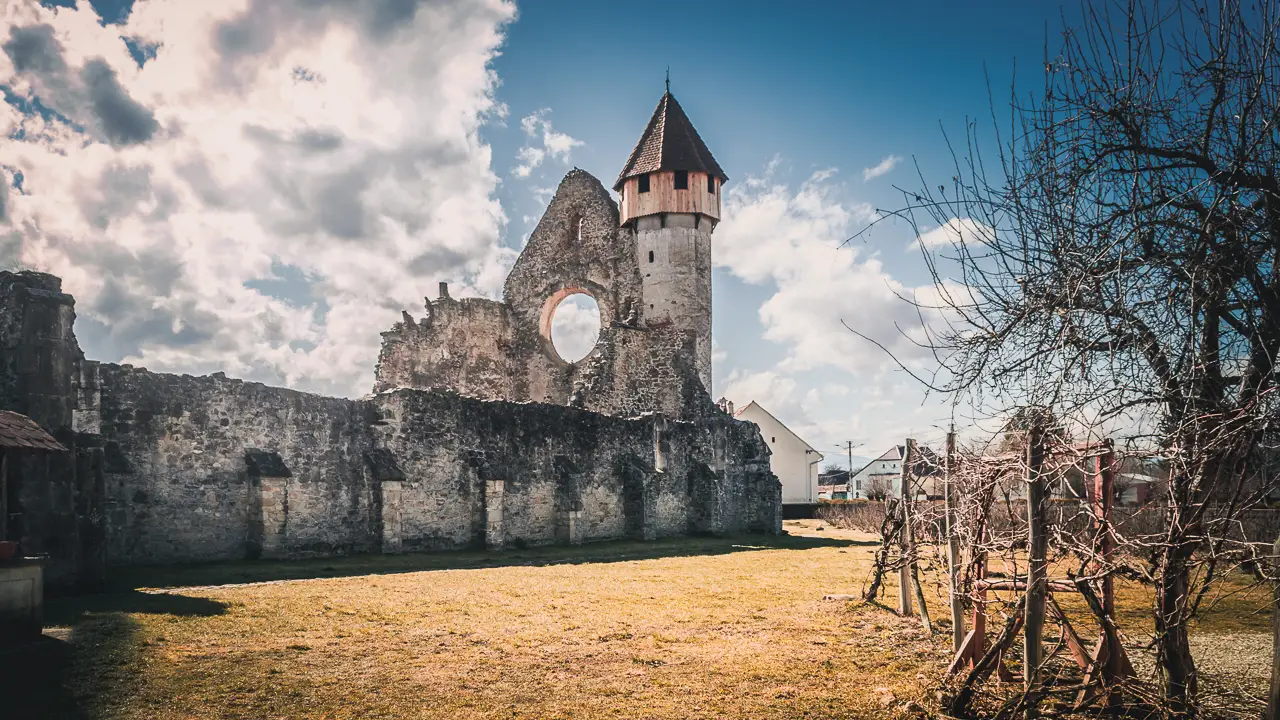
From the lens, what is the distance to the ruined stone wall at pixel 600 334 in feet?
88.0

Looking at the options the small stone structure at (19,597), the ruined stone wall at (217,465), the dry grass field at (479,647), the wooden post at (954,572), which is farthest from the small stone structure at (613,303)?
the wooden post at (954,572)

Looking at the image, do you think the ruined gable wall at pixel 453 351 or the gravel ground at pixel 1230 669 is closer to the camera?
the gravel ground at pixel 1230 669

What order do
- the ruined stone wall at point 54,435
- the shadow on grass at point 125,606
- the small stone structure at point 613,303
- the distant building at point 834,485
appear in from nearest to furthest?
the shadow on grass at point 125,606 < the ruined stone wall at point 54,435 < the small stone structure at point 613,303 < the distant building at point 834,485

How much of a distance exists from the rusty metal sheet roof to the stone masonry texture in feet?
3.74

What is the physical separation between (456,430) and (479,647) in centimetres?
1050

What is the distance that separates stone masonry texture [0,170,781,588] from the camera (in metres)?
10.7

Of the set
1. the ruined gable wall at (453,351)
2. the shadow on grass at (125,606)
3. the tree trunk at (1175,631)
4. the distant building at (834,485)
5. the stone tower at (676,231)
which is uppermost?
the stone tower at (676,231)

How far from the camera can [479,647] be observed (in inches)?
299

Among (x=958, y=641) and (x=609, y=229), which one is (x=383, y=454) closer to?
(x=958, y=641)

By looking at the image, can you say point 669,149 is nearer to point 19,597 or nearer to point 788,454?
point 788,454

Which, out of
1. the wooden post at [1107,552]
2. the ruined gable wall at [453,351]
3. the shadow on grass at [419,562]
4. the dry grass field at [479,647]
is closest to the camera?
the wooden post at [1107,552]

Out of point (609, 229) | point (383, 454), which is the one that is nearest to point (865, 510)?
point (609, 229)

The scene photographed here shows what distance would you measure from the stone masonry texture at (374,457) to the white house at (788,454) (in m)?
21.2

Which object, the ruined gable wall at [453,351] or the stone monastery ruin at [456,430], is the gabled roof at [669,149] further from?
the ruined gable wall at [453,351]
